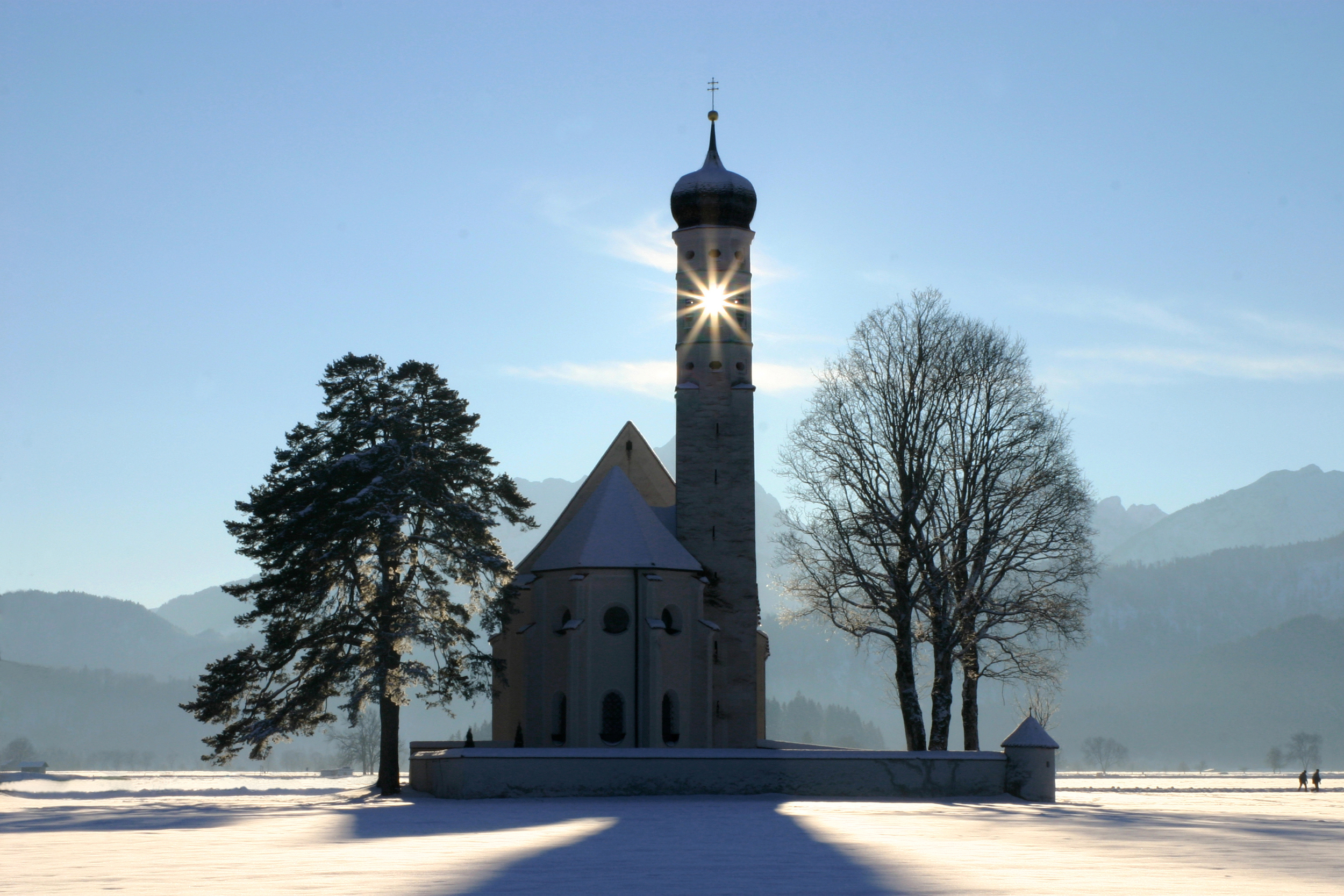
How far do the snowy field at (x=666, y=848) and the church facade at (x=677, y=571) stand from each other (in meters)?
10.1

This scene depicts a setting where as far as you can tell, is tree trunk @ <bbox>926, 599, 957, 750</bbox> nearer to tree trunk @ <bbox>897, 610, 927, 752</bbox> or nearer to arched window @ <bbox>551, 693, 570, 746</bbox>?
tree trunk @ <bbox>897, 610, 927, 752</bbox>

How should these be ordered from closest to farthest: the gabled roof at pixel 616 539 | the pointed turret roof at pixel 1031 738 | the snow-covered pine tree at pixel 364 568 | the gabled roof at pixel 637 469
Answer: the pointed turret roof at pixel 1031 738 < the snow-covered pine tree at pixel 364 568 < the gabled roof at pixel 616 539 < the gabled roof at pixel 637 469

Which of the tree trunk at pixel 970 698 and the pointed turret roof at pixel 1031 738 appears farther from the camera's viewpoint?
the tree trunk at pixel 970 698

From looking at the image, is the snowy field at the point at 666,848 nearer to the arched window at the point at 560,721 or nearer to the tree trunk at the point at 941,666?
the tree trunk at the point at 941,666

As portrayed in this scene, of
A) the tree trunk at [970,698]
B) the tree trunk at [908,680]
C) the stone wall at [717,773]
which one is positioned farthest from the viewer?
the tree trunk at [908,680]

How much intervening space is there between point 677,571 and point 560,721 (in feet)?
19.3

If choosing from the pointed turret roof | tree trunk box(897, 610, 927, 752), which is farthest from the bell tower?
the pointed turret roof

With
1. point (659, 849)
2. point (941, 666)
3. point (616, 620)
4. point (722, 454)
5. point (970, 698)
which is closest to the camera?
point (659, 849)

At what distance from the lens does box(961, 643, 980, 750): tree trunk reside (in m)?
37.5

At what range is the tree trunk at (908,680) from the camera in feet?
125

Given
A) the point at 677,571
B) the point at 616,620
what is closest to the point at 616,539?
the point at 677,571

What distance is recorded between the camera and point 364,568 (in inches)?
1412

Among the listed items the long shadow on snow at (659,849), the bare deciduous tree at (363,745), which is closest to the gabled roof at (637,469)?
the long shadow on snow at (659,849)

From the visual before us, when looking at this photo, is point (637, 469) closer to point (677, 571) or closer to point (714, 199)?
point (677, 571)
